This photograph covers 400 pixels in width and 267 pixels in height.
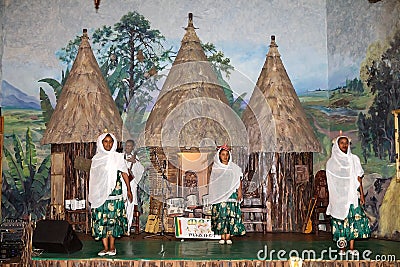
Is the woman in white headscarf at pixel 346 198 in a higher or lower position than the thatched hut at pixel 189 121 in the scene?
lower

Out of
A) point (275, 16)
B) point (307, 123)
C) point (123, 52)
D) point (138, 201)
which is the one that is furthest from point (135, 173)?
point (275, 16)

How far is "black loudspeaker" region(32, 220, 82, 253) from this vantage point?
8.14 m

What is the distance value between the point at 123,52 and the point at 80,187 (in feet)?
9.41

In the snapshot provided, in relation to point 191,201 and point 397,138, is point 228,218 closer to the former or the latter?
point 191,201

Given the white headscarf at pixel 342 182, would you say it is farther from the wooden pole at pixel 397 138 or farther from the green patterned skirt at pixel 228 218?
the wooden pole at pixel 397 138

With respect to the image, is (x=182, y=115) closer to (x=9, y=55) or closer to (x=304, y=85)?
(x=304, y=85)

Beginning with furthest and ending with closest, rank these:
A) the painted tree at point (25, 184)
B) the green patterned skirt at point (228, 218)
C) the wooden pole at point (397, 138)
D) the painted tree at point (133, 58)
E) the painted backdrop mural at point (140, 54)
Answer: the painted tree at point (133, 58), the painted backdrop mural at point (140, 54), the painted tree at point (25, 184), the wooden pole at point (397, 138), the green patterned skirt at point (228, 218)

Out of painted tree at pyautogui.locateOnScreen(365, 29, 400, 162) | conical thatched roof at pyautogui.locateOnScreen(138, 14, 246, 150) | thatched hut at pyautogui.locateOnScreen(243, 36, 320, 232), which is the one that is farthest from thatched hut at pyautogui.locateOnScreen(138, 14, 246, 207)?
painted tree at pyautogui.locateOnScreen(365, 29, 400, 162)

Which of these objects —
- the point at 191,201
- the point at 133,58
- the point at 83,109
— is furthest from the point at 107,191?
the point at 133,58

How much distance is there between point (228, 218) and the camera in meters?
9.05

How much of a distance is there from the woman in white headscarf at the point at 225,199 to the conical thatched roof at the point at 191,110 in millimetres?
2534

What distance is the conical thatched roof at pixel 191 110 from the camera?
11734 mm

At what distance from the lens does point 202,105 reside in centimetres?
1191

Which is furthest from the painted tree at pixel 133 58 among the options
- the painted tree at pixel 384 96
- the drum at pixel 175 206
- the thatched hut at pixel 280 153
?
the painted tree at pixel 384 96
